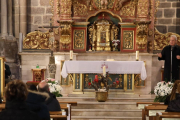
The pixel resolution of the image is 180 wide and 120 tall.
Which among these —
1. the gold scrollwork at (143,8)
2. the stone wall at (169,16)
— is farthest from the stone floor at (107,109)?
the stone wall at (169,16)

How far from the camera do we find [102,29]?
10984 millimetres

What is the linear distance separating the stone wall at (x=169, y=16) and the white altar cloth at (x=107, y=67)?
3.04m

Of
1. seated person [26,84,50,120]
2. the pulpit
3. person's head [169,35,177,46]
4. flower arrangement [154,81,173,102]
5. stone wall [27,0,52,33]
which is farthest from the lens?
stone wall [27,0,52,33]

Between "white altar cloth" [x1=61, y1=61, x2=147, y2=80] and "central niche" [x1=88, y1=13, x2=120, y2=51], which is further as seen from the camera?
"central niche" [x1=88, y1=13, x2=120, y2=51]

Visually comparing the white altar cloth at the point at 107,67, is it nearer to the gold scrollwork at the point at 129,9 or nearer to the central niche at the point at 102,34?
the central niche at the point at 102,34

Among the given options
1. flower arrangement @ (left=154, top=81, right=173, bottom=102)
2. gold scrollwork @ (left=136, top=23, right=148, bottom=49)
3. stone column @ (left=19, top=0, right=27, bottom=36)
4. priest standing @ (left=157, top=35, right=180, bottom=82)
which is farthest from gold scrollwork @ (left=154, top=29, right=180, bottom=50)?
stone column @ (left=19, top=0, right=27, bottom=36)

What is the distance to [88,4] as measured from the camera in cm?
1096

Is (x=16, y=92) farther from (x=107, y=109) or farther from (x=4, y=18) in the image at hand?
(x=4, y=18)

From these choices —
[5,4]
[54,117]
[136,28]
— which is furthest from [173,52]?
[5,4]

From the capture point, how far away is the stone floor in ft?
26.2

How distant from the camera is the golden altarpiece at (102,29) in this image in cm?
1071

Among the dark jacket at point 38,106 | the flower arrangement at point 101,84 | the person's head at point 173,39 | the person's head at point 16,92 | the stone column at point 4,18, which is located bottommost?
the flower arrangement at point 101,84

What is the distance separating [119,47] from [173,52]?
2603 millimetres

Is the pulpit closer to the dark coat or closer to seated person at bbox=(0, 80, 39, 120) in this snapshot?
the dark coat
